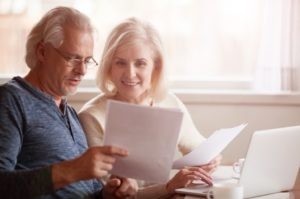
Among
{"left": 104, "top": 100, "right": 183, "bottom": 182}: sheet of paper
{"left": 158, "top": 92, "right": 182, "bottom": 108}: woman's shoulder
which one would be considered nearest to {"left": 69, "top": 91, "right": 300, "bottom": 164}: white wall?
{"left": 158, "top": 92, "right": 182, "bottom": 108}: woman's shoulder

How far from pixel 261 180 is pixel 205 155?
240 millimetres

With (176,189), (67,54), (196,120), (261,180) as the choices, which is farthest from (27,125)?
(196,120)

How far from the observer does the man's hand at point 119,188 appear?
6.07 ft

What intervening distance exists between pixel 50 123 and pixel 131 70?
1.57 ft

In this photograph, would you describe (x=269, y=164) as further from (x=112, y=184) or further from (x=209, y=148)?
(x=112, y=184)

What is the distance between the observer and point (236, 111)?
294 centimetres

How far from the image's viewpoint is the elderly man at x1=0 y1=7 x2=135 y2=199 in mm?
1555

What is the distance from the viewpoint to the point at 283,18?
9.25 ft

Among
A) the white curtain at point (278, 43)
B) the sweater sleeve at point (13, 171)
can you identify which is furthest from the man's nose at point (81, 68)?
the white curtain at point (278, 43)

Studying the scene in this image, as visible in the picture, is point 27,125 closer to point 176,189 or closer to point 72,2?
point 176,189

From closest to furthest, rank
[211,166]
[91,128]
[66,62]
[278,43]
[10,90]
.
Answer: [10,90] < [66,62] < [211,166] < [91,128] < [278,43]

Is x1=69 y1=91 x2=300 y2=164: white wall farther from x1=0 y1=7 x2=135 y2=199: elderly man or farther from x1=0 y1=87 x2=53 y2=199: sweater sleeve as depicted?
x1=0 y1=87 x2=53 y2=199: sweater sleeve

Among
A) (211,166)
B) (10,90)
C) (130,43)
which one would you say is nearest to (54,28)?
(10,90)

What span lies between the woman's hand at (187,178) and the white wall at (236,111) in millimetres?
1123
